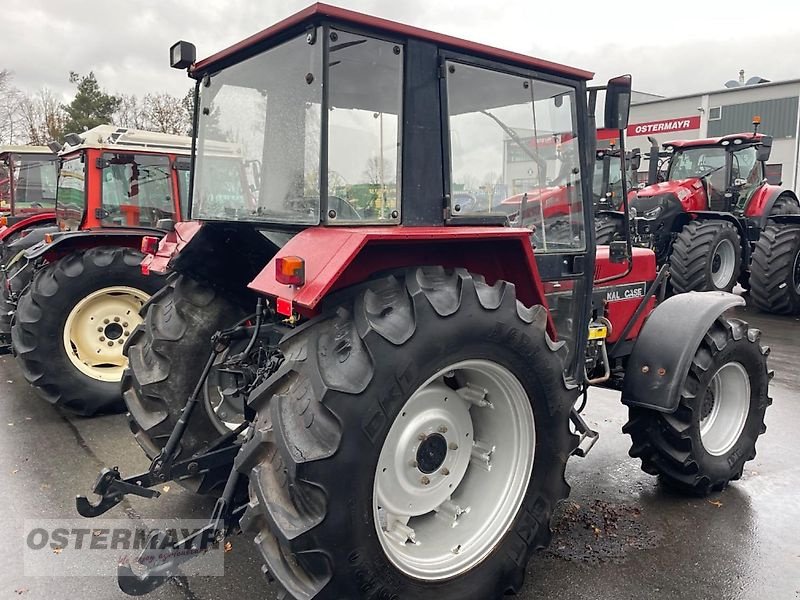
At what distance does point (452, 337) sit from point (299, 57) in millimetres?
1223

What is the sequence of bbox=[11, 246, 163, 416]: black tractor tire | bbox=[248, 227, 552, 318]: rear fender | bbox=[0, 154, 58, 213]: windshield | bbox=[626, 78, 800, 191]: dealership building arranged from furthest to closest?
bbox=[626, 78, 800, 191]: dealership building → bbox=[0, 154, 58, 213]: windshield → bbox=[11, 246, 163, 416]: black tractor tire → bbox=[248, 227, 552, 318]: rear fender

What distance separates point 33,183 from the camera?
338 inches

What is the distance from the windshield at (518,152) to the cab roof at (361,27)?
0.07 m

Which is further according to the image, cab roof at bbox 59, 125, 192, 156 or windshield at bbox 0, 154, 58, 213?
windshield at bbox 0, 154, 58, 213

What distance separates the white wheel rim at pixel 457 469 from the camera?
96.0 inches

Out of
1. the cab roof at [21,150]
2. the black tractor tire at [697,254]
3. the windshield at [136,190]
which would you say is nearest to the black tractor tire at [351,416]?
the windshield at [136,190]

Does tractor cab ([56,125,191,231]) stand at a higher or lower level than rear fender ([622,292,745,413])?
higher

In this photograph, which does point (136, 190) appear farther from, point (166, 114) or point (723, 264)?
point (166, 114)

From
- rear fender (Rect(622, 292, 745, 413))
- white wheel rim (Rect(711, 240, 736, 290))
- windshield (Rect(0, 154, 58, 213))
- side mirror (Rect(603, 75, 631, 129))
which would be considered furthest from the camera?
white wheel rim (Rect(711, 240, 736, 290))

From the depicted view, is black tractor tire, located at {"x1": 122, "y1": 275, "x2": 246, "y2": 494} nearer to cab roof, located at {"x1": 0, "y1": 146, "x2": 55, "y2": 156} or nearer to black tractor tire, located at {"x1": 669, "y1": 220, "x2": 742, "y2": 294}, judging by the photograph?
cab roof, located at {"x1": 0, "y1": 146, "x2": 55, "y2": 156}

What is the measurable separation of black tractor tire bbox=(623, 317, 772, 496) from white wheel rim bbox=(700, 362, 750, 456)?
12 mm

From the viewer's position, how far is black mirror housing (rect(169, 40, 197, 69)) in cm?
298

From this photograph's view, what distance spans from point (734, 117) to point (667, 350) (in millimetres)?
23616

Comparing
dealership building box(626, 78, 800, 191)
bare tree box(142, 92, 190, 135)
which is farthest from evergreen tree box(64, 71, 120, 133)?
dealership building box(626, 78, 800, 191)
